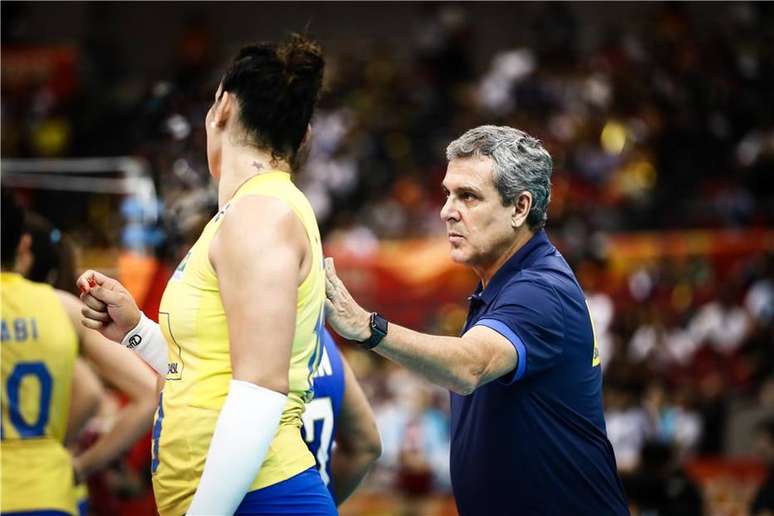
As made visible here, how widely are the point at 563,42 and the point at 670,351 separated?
8624mm

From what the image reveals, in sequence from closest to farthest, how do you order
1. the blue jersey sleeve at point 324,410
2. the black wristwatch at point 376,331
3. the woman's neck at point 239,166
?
the woman's neck at point 239,166 < the black wristwatch at point 376,331 < the blue jersey sleeve at point 324,410

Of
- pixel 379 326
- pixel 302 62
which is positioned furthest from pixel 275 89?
pixel 379 326

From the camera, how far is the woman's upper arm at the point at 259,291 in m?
2.78

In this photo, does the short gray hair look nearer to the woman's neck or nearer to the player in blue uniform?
the player in blue uniform

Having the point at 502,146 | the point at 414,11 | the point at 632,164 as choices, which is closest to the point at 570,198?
the point at 632,164

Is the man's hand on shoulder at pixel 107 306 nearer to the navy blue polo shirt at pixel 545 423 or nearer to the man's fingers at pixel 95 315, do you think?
the man's fingers at pixel 95 315

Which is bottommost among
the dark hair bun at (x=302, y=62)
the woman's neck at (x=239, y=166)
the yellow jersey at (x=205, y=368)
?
the yellow jersey at (x=205, y=368)

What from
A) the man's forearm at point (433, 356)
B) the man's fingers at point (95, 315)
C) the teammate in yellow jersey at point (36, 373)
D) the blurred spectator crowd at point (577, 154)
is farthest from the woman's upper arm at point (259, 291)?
the blurred spectator crowd at point (577, 154)

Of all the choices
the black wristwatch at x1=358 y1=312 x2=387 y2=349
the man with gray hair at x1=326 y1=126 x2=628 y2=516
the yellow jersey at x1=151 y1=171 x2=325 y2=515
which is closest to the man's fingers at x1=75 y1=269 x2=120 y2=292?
the yellow jersey at x1=151 y1=171 x2=325 y2=515

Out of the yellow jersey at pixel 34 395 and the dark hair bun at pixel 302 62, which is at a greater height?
the dark hair bun at pixel 302 62

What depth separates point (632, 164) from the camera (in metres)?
→ 16.8

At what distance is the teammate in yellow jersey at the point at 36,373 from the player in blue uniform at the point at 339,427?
85cm

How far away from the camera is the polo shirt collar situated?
147 inches

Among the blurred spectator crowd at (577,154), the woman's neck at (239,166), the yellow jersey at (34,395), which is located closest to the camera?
the woman's neck at (239,166)
